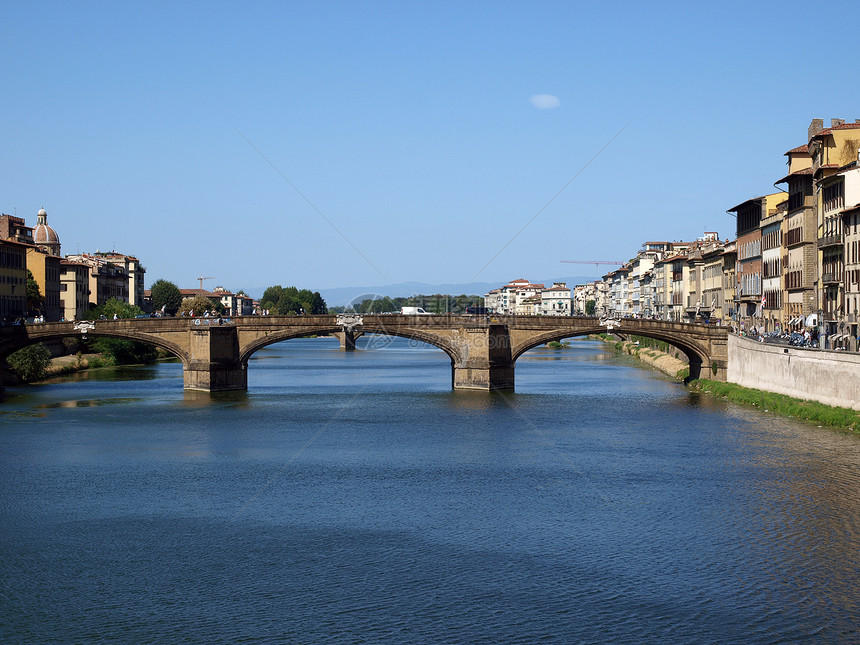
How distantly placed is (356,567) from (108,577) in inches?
257

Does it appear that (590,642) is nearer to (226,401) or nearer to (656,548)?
(656,548)

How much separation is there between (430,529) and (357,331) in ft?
160

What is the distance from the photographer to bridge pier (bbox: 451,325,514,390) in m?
79.0

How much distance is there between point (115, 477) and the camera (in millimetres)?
42719

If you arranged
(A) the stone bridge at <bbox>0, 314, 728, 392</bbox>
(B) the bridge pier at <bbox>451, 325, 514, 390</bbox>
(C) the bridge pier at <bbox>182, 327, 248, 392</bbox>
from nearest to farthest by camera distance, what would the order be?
1. (C) the bridge pier at <bbox>182, 327, 248, 392</bbox>
2. (A) the stone bridge at <bbox>0, 314, 728, 392</bbox>
3. (B) the bridge pier at <bbox>451, 325, 514, 390</bbox>

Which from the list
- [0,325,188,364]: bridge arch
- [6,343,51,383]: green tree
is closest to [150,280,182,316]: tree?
[6,343,51,383]: green tree

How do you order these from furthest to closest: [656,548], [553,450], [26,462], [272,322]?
[272,322]
[553,450]
[26,462]
[656,548]

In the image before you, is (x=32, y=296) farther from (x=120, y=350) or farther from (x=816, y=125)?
(x=816, y=125)

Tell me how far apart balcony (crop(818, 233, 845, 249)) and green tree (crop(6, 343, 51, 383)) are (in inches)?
2338

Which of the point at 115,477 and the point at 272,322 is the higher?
the point at 272,322

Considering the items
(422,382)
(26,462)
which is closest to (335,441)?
(26,462)

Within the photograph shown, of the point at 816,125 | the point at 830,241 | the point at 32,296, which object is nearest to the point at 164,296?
the point at 32,296

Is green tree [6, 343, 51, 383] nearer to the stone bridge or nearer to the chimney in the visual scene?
the stone bridge

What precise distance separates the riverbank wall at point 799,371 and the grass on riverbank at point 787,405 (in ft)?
1.54
